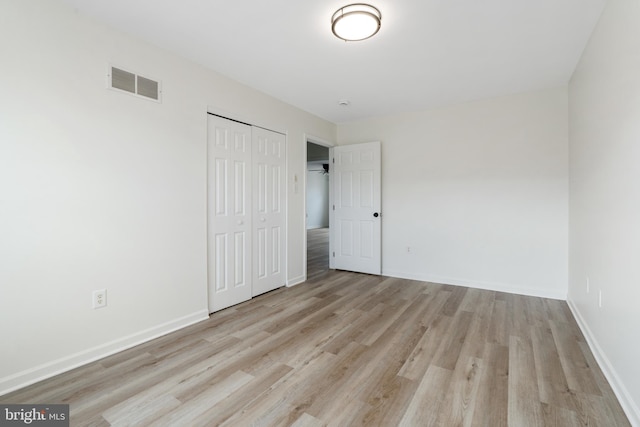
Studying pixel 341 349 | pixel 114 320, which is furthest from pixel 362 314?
pixel 114 320

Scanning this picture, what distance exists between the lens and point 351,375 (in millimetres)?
1948

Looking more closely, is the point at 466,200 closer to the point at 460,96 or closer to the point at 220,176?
the point at 460,96

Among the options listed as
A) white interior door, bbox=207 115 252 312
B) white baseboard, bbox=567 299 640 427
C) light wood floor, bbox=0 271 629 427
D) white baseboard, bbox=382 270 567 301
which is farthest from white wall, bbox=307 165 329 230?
white baseboard, bbox=567 299 640 427

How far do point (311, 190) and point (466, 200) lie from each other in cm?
797

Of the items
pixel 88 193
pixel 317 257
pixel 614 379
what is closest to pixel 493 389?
pixel 614 379

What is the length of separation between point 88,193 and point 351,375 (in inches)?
88.9

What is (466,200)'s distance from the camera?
394 centimetres

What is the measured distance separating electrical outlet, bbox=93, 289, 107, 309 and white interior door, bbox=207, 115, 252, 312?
0.93 meters

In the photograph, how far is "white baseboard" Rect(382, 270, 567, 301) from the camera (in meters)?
3.44

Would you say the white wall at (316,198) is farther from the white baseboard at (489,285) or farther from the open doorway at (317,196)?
the white baseboard at (489,285)

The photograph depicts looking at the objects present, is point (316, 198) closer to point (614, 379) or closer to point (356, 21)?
point (356, 21)

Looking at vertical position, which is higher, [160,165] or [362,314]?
[160,165]

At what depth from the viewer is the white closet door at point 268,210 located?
3498 millimetres

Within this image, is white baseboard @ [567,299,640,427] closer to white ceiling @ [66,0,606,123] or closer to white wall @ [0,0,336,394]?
white ceiling @ [66,0,606,123]
